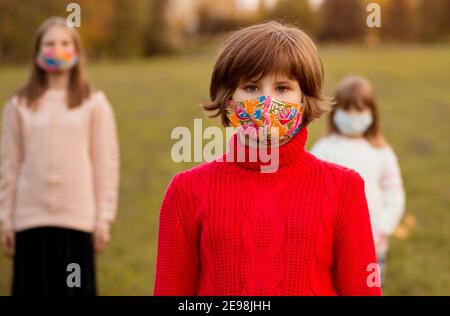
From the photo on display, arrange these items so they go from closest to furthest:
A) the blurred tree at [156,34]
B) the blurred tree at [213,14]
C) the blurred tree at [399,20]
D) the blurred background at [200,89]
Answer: the blurred background at [200,89] → the blurred tree at [399,20] → the blurred tree at [156,34] → the blurred tree at [213,14]

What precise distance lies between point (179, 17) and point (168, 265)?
5302cm

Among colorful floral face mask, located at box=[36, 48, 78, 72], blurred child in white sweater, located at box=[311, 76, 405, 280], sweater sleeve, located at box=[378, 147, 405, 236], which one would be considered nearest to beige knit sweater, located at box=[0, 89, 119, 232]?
colorful floral face mask, located at box=[36, 48, 78, 72]

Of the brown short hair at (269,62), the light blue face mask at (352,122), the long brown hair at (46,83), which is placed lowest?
the brown short hair at (269,62)

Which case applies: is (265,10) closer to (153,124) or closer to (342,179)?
(153,124)

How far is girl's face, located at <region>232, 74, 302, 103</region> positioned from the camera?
2342 millimetres

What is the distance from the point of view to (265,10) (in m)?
50.2

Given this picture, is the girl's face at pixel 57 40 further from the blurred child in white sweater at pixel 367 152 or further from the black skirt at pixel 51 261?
the blurred child in white sweater at pixel 367 152

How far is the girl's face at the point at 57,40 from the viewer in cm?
486

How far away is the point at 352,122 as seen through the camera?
5.00m

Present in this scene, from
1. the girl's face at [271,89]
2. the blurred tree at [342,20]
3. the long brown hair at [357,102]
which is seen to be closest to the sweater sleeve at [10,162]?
the long brown hair at [357,102]

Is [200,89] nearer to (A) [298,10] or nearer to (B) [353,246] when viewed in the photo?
(B) [353,246]

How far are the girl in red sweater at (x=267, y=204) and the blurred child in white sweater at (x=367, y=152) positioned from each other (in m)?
2.52

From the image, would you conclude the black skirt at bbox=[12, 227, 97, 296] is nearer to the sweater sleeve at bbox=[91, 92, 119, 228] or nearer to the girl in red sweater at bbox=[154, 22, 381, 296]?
the sweater sleeve at bbox=[91, 92, 119, 228]

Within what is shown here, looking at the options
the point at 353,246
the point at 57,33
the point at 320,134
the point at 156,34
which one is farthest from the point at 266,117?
the point at 156,34
